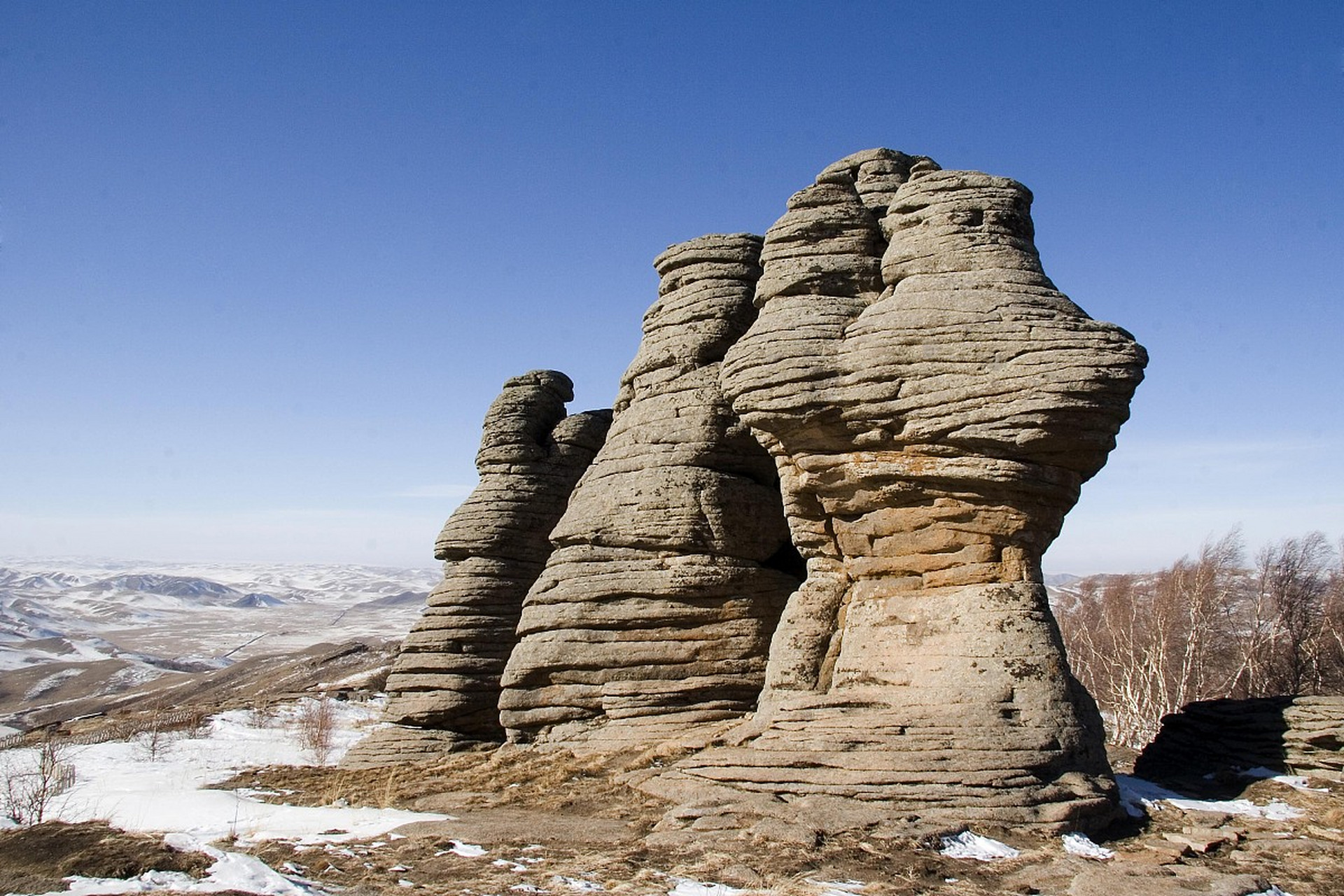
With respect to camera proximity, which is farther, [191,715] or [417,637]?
[191,715]

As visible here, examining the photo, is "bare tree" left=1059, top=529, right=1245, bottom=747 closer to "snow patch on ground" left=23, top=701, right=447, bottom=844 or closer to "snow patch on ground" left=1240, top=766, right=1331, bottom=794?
"snow patch on ground" left=1240, top=766, right=1331, bottom=794

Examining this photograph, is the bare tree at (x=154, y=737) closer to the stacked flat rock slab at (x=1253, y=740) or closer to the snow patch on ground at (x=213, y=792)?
the snow patch on ground at (x=213, y=792)

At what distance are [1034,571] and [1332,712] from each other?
5.85 m

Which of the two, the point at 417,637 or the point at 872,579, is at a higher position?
the point at 872,579

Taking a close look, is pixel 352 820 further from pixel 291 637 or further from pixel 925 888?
pixel 291 637

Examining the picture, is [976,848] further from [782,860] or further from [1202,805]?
[1202,805]

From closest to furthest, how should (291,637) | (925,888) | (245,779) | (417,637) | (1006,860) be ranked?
(925,888)
(1006,860)
(245,779)
(417,637)
(291,637)

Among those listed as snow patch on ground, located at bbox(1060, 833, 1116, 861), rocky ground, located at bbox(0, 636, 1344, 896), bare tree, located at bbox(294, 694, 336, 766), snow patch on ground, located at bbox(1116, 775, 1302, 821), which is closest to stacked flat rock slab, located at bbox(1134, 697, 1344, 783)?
rocky ground, located at bbox(0, 636, 1344, 896)

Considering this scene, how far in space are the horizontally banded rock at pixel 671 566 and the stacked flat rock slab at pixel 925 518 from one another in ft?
7.81

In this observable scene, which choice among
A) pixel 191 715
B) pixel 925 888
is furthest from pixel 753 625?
pixel 191 715

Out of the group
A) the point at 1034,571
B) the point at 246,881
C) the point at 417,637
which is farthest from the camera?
the point at 417,637

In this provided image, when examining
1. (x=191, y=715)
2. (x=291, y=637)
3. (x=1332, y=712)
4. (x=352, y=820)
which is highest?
(x=1332, y=712)

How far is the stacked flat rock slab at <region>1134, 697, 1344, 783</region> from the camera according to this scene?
14562mm

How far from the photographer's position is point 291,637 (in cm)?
16188
